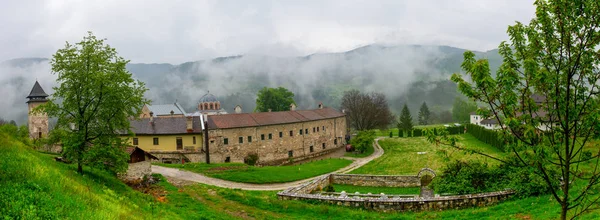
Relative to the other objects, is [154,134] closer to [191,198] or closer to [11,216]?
[191,198]

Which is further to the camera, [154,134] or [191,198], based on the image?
[154,134]

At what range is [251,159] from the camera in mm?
45125

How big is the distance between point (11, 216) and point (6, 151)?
8.34 meters

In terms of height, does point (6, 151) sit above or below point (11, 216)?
above

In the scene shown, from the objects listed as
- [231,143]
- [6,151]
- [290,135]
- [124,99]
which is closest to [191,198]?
[124,99]

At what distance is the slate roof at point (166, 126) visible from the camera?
4359cm

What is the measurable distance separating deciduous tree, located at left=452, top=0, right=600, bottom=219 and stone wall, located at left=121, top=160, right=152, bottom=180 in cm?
2439

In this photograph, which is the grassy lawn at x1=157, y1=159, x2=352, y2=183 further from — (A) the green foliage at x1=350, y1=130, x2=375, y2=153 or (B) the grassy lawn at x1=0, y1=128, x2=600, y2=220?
(A) the green foliage at x1=350, y1=130, x2=375, y2=153

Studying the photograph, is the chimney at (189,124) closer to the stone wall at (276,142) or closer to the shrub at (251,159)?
the stone wall at (276,142)

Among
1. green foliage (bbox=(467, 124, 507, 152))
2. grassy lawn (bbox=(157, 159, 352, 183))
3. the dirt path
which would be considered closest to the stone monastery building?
grassy lawn (bbox=(157, 159, 352, 183))

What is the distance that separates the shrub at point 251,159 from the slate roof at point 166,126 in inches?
255

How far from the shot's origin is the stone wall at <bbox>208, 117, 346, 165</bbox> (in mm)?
44250

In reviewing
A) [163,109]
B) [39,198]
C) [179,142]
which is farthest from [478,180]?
[163,109]

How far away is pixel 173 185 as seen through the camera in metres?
25.6
